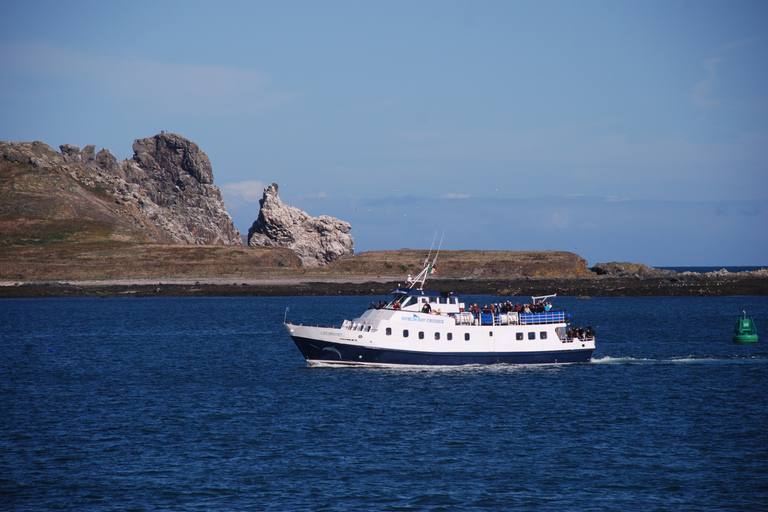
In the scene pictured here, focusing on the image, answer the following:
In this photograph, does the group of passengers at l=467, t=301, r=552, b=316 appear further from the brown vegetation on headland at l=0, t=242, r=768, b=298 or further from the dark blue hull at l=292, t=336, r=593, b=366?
the brown vegetation on headland at l=0, t=242, r=768, b=298

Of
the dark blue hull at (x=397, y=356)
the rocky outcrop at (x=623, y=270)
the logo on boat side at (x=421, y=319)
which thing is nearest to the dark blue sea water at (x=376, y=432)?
the dark blue hull at (x=397, y=356)

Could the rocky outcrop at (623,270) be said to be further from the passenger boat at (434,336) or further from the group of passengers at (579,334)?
the passenger boat at (434,336)

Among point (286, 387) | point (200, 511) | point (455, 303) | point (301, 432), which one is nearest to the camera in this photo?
point (200, 511)

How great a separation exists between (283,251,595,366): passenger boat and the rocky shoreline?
83963 mm

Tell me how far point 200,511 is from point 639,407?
27.5m

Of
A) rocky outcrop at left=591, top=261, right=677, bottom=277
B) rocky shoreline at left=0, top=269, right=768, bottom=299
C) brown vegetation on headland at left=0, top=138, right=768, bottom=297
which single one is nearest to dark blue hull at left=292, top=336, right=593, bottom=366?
rocky shoreline at left=0, top=269, right=768, bottom=299

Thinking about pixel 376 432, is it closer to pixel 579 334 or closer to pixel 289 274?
pixel 579 334

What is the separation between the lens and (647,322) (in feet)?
312

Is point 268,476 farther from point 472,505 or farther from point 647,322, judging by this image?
point 647,322

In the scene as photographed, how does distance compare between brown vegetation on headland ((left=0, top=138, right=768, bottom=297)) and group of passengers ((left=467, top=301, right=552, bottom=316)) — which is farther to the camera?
brown vegetation on headland ((left=0, top=138, right=768, bottom=297))

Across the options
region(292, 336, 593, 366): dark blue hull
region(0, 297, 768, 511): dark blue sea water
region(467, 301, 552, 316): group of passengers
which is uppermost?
region(467, 301, 552, 316): group of passengers

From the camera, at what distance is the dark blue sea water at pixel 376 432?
29156 mm

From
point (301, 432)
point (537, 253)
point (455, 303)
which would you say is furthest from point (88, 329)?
point (537, 253)

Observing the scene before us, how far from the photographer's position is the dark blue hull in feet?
175
